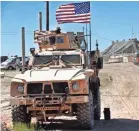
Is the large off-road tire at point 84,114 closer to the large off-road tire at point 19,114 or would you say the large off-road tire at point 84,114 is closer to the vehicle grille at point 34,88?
the vehicle grille at point 34,88

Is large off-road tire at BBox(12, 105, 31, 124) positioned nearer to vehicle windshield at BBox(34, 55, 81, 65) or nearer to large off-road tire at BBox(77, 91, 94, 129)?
large off-road tire at BBox(77, 91, 94, 129)

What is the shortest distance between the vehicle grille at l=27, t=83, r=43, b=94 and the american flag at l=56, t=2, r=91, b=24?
813 cm

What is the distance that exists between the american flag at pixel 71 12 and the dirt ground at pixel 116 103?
14.4 feet

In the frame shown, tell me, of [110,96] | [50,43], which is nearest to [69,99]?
[50,43]

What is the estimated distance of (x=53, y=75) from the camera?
13.4 m

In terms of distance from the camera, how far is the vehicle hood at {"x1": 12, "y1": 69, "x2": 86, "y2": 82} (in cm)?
1312

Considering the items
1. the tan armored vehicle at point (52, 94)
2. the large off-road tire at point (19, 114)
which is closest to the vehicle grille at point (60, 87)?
the tan armored vehicle at point (52, 94)

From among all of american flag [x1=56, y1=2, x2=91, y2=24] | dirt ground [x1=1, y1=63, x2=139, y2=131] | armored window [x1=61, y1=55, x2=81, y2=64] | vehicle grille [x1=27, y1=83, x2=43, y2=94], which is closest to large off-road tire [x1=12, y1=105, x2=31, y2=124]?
vehicle grille [x1=27, y1=83, x2=43, y2=94]

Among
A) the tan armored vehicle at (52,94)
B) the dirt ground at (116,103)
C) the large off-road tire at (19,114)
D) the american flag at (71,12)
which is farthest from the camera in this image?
the american flag at (71,12)

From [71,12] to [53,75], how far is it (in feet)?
28.1

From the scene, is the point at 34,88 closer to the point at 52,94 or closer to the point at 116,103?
the point at 52,94

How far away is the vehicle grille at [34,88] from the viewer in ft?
43.5

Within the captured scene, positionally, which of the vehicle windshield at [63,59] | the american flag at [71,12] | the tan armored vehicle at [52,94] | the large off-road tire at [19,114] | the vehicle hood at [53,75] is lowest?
the large off-road tire at [19,114]

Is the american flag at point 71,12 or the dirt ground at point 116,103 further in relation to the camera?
the american flag at point 71,12
